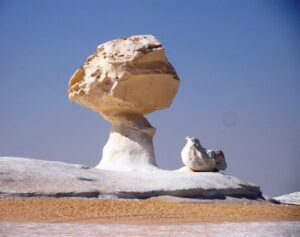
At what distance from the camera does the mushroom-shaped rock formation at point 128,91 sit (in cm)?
2566

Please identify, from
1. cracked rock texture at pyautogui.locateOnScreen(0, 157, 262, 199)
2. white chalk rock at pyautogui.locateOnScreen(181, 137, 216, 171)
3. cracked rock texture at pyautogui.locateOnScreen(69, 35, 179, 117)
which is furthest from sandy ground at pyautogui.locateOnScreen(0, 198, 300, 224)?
cracked rock texture at pyautogui.locateOnScreen(69, 35, 179, 117)

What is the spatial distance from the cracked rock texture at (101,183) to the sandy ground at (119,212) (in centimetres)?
100

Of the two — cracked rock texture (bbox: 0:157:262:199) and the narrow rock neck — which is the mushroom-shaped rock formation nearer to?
the narrow rock neck

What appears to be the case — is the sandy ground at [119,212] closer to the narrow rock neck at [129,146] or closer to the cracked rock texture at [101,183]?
the cracked rock texture at [101,183]

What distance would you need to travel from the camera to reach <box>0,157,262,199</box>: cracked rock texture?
18.3 m

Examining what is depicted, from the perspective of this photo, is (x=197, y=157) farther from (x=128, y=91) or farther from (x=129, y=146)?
(x=128, y=91)

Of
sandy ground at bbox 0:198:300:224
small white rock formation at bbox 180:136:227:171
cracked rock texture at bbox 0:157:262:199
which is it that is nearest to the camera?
sandy ground at bbox 0:198:300:224

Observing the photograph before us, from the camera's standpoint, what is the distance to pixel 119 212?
1551cm

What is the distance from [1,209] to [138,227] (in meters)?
4.53

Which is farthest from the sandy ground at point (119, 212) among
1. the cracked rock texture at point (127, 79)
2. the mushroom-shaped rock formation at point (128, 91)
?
the cracked rock texture at point (127, 79)

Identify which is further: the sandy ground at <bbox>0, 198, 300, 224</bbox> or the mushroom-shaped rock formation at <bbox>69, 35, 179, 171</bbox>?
the mushroom-shaped rock formation at <bbox>69, 35, 179, 171</bbox>

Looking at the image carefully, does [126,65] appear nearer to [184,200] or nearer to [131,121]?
[131,121]

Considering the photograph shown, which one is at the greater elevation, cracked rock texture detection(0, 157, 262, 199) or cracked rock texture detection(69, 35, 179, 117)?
cracked rock texture detection(69, 35, 179, 117)

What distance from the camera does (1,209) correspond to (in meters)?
14.7
